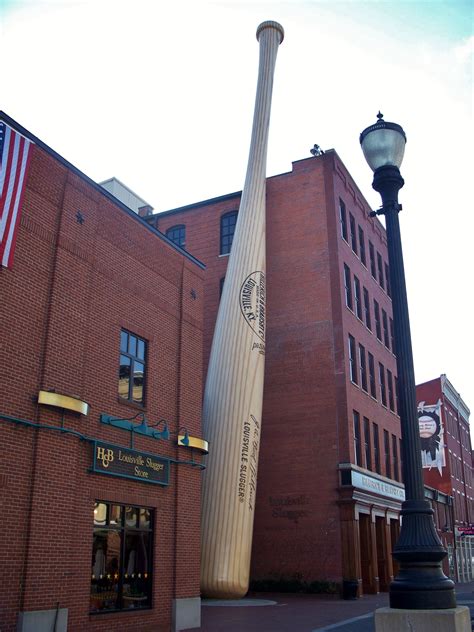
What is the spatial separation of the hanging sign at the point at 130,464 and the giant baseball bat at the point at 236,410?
5.00 metres

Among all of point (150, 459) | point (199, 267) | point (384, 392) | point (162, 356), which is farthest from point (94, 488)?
point (384, 392)

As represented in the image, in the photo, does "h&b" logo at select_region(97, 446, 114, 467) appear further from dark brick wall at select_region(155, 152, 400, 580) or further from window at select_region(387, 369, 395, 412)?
window at select_region(387, 369, 395, 412)

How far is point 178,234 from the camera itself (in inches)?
1423

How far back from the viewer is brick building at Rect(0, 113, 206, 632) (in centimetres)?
1264

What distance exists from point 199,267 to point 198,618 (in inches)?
382

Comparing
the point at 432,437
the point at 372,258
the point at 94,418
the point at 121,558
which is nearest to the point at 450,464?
the point at 432,437

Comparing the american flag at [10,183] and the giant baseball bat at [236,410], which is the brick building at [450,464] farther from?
the american flag at [10,183]

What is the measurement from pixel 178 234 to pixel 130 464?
2186 cm

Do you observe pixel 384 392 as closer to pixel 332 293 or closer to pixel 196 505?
pixel 332 293

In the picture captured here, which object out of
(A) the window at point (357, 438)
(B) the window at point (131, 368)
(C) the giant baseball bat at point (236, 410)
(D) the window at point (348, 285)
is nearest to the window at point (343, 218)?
(D) the window at point (348, 285)

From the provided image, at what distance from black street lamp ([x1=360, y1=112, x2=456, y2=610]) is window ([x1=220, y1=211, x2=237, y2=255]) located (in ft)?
82.4

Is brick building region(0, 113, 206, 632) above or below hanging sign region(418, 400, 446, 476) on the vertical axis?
below

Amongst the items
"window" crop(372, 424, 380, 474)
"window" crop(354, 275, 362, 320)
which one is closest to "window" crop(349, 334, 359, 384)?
"window" crop(354, 275, 362, 320)

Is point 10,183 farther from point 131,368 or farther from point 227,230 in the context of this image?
point 227,230
